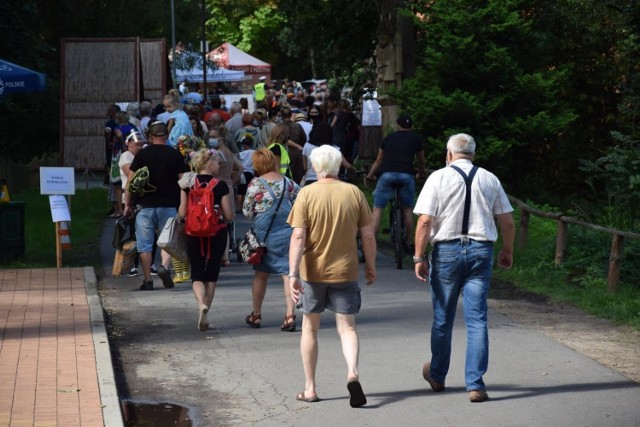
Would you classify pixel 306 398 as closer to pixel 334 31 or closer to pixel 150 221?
pixel 150 221

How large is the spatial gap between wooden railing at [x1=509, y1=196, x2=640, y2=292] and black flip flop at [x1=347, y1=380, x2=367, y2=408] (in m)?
5.28

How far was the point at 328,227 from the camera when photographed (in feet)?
26.0

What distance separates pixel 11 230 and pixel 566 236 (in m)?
6.96

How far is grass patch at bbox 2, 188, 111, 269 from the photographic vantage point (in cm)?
1614

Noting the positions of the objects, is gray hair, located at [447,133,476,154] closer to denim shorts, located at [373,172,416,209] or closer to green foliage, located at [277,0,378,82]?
denim shorts, located at [373,172,416,209]

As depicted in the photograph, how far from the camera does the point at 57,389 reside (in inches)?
325

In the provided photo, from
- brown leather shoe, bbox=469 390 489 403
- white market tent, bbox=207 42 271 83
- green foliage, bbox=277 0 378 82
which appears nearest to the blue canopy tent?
brown leather shoe, bbox=469 390 489 403

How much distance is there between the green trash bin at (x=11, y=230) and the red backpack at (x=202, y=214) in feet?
17.4

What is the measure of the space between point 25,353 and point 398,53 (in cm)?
1636

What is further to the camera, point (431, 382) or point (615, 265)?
point (615, 265)

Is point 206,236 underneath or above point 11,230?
above

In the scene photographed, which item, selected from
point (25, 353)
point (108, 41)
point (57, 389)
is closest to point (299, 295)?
point (57, 389)

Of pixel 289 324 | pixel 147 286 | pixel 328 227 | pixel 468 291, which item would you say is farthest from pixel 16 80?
pixel 468 291

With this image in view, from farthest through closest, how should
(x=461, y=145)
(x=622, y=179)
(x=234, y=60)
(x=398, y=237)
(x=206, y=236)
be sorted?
(x=234, y=60)
(x=622, y=179)
(x=398, y=237)
(x=206, y=236)
(x=461, y=145)
